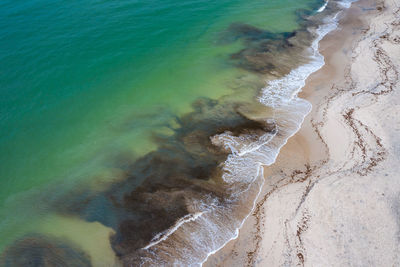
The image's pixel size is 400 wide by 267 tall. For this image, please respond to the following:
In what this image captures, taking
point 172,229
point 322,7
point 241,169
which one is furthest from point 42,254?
point 322,7

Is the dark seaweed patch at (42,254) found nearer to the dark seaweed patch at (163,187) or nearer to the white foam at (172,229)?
the dark seaweed patch at (163,187)

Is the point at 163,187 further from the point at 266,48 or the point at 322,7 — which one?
the point at 322,7

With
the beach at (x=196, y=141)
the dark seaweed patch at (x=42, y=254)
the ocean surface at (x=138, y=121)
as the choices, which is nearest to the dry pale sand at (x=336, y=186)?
the beach at (x=196, y=141)

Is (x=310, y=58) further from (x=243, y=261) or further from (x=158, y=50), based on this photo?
(x=243, y=261)

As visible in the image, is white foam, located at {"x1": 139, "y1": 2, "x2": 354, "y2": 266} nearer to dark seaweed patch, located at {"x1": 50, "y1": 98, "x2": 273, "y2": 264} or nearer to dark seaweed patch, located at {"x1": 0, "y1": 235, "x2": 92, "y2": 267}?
dark seaweed patch, located at {"x1": 50, "y1": 98, "x2": 273, "y2": 264}

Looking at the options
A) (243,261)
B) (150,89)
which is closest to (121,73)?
(150,89)

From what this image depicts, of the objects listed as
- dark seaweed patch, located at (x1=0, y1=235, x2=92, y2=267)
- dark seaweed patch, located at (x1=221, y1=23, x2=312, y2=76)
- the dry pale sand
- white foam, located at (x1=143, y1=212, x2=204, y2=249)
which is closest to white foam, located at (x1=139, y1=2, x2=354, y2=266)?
white foam, located at (x1=143, y1=212, x2=204, y2=249)
